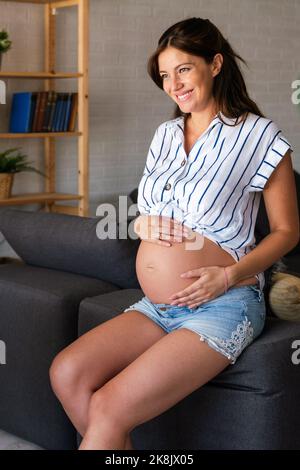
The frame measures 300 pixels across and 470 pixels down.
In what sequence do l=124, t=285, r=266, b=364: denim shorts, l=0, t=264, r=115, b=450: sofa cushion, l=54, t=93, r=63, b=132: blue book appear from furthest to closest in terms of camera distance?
l=54, t=93, r=63, b=132: blue book
l=0, t=264, r=115, b=450: sofa cushion
l=124, t=285, r=266, b=364: denim shorts

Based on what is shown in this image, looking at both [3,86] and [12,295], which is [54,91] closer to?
[3,86]

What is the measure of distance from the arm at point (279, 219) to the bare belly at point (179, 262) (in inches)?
2.5

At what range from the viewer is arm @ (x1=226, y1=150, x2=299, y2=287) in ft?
7.11

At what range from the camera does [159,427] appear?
2326mm

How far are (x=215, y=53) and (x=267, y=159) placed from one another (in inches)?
13.3

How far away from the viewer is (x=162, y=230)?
221cm

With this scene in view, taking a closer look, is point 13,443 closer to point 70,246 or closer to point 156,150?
point 70,246

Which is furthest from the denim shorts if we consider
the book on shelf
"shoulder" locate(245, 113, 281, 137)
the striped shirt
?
the book on shelf

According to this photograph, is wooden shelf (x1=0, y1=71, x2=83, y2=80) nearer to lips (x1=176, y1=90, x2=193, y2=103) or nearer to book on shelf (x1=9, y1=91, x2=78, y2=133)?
book on shelf (x1=9, y1=91, x2=78, y2=133)

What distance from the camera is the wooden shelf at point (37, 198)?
5309 mm

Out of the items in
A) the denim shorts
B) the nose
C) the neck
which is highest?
the nose

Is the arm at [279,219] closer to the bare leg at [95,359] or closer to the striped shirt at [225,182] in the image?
the striped shirt at [225,182]

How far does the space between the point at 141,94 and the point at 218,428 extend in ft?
14.5

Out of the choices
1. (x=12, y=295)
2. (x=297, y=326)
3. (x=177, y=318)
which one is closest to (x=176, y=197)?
(x=177, y=318)
